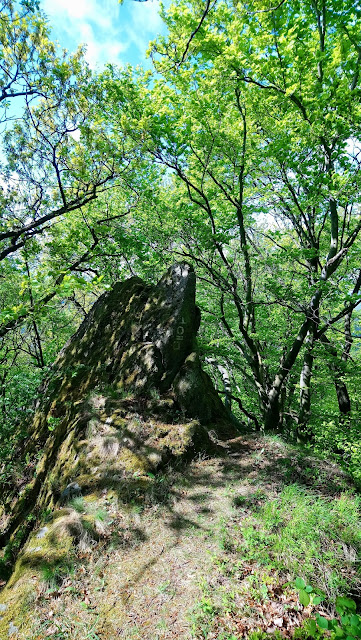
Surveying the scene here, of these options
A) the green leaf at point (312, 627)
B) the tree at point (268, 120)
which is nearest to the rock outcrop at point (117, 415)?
the tree at point (268, 120)

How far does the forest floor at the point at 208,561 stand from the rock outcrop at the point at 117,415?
16.4 inches

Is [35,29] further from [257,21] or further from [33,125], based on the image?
[257,21]

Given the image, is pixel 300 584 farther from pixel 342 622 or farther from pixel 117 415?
pixel 117 415

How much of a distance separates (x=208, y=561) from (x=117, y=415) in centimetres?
313

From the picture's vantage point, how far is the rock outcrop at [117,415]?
4.88 metres

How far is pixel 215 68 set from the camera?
6383 mm

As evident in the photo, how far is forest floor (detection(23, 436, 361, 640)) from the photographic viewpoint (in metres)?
2.76

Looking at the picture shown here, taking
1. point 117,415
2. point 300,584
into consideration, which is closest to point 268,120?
point 117,415

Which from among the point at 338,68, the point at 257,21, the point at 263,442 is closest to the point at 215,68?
the point at 257,21

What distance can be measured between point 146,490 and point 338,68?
31.2 feet

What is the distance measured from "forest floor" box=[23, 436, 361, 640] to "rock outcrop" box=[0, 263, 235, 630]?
1.37 ft

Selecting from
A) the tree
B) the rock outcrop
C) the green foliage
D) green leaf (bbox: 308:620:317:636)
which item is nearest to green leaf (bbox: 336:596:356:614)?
the green foliage

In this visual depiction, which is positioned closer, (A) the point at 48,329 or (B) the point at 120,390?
(B) the point at 120,390

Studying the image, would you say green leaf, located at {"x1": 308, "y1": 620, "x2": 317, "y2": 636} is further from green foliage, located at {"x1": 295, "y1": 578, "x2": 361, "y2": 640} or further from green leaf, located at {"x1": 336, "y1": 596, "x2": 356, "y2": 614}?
green leaf, located at {"x1": 336, "y1": 596, "x2": 356, "y2": 614}
